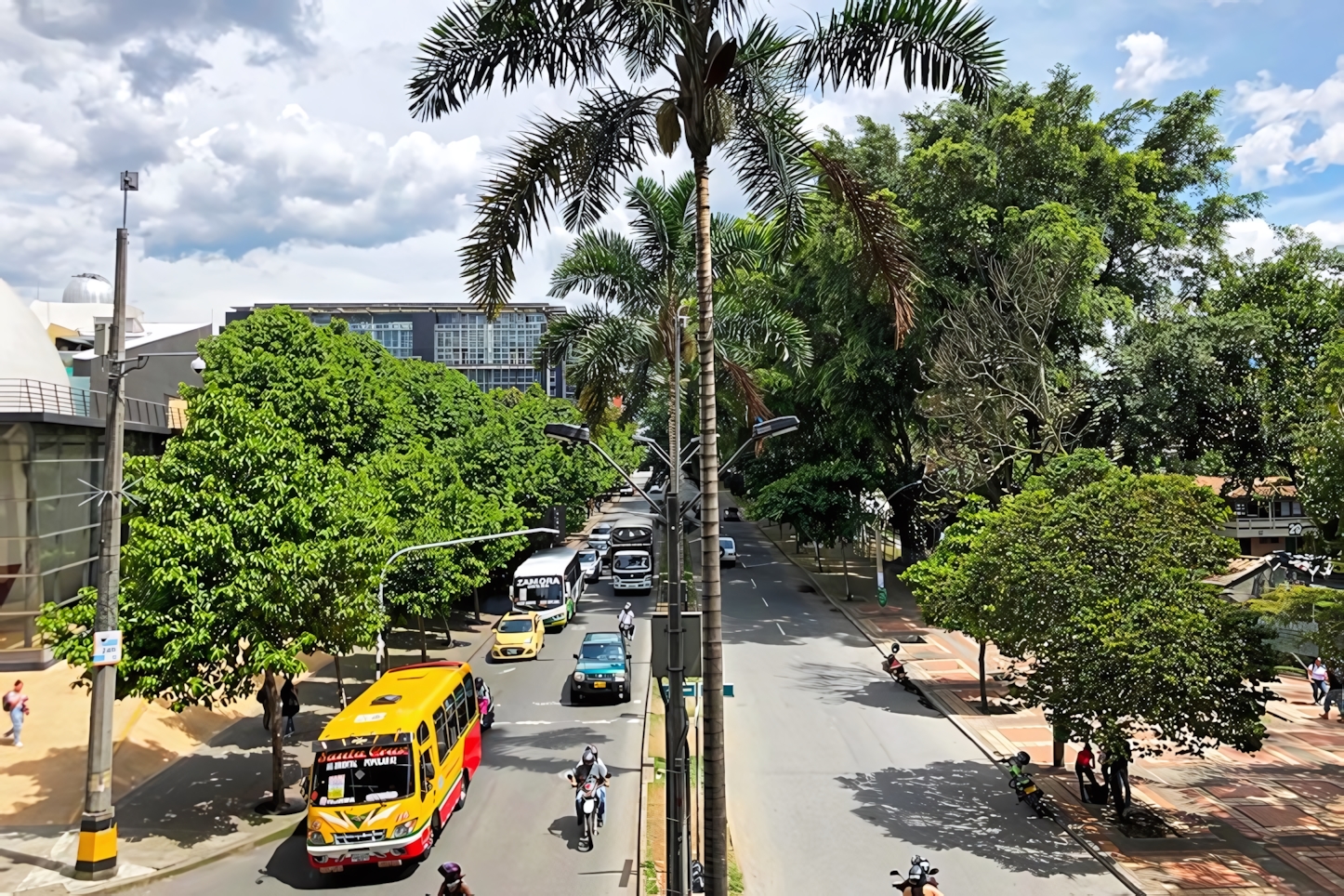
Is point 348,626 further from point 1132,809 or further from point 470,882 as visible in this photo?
point 1132,809

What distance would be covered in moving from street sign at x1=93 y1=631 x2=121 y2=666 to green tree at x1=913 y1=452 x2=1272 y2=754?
1479 centimetres

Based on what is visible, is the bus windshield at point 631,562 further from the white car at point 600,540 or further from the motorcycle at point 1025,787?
the motorcycle at point 1025,787

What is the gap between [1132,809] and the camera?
17250 millimetres

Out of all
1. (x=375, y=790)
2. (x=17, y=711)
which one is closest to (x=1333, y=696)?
(x=375, y=790)

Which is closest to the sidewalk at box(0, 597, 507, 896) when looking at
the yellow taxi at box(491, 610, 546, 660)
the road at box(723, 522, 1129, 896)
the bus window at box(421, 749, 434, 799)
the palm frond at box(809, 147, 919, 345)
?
the bus window at box(421, 749, 434, 799)

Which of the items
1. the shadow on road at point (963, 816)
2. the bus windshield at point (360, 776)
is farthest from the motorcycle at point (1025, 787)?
the bus windshield at point (360, 776)

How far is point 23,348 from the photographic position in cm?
3016

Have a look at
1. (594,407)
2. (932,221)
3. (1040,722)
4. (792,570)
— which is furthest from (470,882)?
(792,570)

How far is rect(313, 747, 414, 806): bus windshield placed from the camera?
14734mm

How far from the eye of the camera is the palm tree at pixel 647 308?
75.3 ft

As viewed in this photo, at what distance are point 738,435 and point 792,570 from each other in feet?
30.5

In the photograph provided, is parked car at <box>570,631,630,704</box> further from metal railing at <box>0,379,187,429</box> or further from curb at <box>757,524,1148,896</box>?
metal railing at <box>0,379,187,429</box>

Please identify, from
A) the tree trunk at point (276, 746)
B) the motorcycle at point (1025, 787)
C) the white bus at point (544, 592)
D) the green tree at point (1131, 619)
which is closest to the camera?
the green tree at point (1131, 619)

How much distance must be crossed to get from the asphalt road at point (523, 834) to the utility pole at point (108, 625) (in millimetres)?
984
